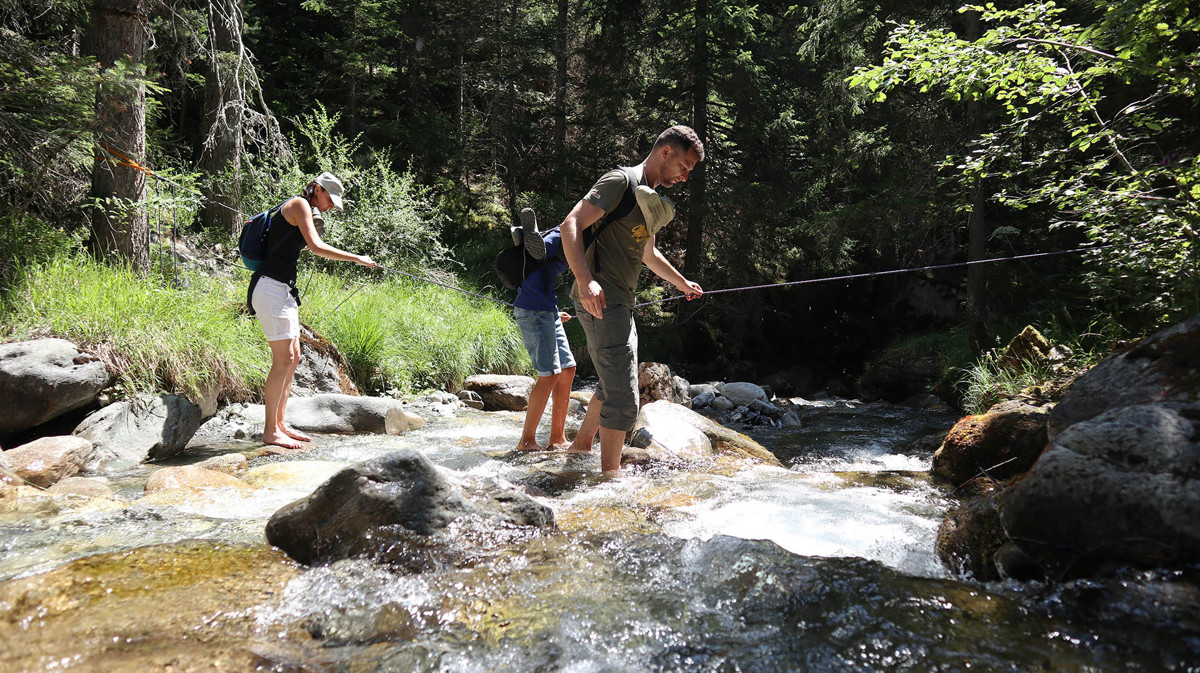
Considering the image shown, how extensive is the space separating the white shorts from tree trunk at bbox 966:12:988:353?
33.8ft

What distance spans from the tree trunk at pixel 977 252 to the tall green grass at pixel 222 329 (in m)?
7.64

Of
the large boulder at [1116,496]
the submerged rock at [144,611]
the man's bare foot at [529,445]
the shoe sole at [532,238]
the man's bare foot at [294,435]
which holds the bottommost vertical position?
the man's bare foot at [294,435]

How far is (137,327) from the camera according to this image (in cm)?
617

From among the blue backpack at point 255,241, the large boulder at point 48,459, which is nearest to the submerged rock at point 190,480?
the large boulder at point 48,459

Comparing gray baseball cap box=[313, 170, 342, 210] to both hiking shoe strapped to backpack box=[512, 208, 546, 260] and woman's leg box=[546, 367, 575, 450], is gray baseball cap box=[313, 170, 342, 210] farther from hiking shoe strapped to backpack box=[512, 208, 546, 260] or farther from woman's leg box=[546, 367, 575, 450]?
woman's leg box=[546, 367, 575, 450]

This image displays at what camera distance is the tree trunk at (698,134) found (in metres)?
14.7

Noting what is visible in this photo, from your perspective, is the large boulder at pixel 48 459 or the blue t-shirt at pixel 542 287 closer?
the large boulder at pixel 48 459

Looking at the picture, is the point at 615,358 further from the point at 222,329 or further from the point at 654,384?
the point at 654,384

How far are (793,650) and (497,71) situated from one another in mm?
18561

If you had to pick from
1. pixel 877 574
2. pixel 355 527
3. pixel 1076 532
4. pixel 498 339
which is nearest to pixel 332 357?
pixel 498 339

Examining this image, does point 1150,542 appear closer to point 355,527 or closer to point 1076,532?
point 1076,532

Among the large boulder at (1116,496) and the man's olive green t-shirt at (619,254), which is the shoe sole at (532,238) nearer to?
the man's olive green t-shirt at (619,254)

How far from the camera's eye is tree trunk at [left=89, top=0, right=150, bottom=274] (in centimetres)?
749

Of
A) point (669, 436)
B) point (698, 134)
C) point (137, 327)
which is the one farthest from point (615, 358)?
point (698, 134)
